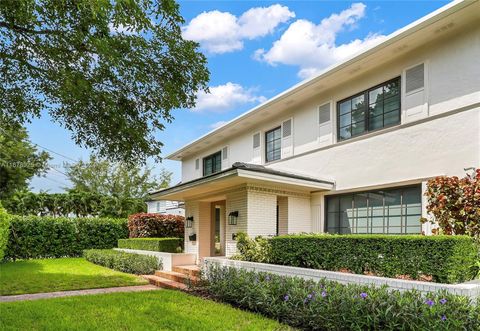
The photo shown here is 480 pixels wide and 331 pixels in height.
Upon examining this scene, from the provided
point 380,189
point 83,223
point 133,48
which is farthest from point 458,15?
point 83,223

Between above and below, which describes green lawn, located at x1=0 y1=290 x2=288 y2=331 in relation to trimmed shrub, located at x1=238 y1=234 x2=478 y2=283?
below

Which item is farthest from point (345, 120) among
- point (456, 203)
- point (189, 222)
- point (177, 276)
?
point (189, 222)

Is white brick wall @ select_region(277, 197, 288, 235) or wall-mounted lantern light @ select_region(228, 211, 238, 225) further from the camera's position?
white brick wall @ select_region(277, 197, 288, 235)

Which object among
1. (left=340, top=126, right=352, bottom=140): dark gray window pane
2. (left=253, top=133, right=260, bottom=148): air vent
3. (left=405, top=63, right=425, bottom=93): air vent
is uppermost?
(left=405, top=63, right=425, bottom=93): air vent

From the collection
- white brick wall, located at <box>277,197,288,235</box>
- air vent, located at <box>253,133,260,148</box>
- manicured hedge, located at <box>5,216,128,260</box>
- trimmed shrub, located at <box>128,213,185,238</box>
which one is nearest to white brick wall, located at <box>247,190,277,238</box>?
white brick wall, located at <box>277,197,288,235</box>

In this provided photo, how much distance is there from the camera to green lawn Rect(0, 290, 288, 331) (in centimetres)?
595

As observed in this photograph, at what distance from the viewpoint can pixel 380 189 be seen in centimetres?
974

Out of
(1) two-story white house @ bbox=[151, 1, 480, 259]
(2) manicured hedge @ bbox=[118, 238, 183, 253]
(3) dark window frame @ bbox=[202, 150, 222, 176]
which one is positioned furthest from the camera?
(3) dark window frame @ bbox=[202, 150, 222, 176]

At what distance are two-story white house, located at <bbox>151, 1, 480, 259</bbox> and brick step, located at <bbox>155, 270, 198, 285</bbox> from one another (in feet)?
5.21

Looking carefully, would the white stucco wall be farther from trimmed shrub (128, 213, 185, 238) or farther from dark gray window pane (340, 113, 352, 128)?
trimmed shrub (128, 213, 185, 238)

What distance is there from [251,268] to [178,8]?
5.99 metres

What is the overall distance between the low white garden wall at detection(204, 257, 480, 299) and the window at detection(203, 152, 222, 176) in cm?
816

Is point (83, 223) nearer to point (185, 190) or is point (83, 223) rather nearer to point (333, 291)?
point (185, 190)

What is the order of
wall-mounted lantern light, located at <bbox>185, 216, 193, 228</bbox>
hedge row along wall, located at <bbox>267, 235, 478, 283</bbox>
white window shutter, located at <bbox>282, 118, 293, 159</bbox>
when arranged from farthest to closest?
wall-mounted lantern light, located at <bbox>185, 216, 193, 228</bbox>, white window shutter, located at <bbox>282, 118, 293, 159</bbox>, hedge row along wall, located at <bbox>267, 235, 478, 283</bbox>
